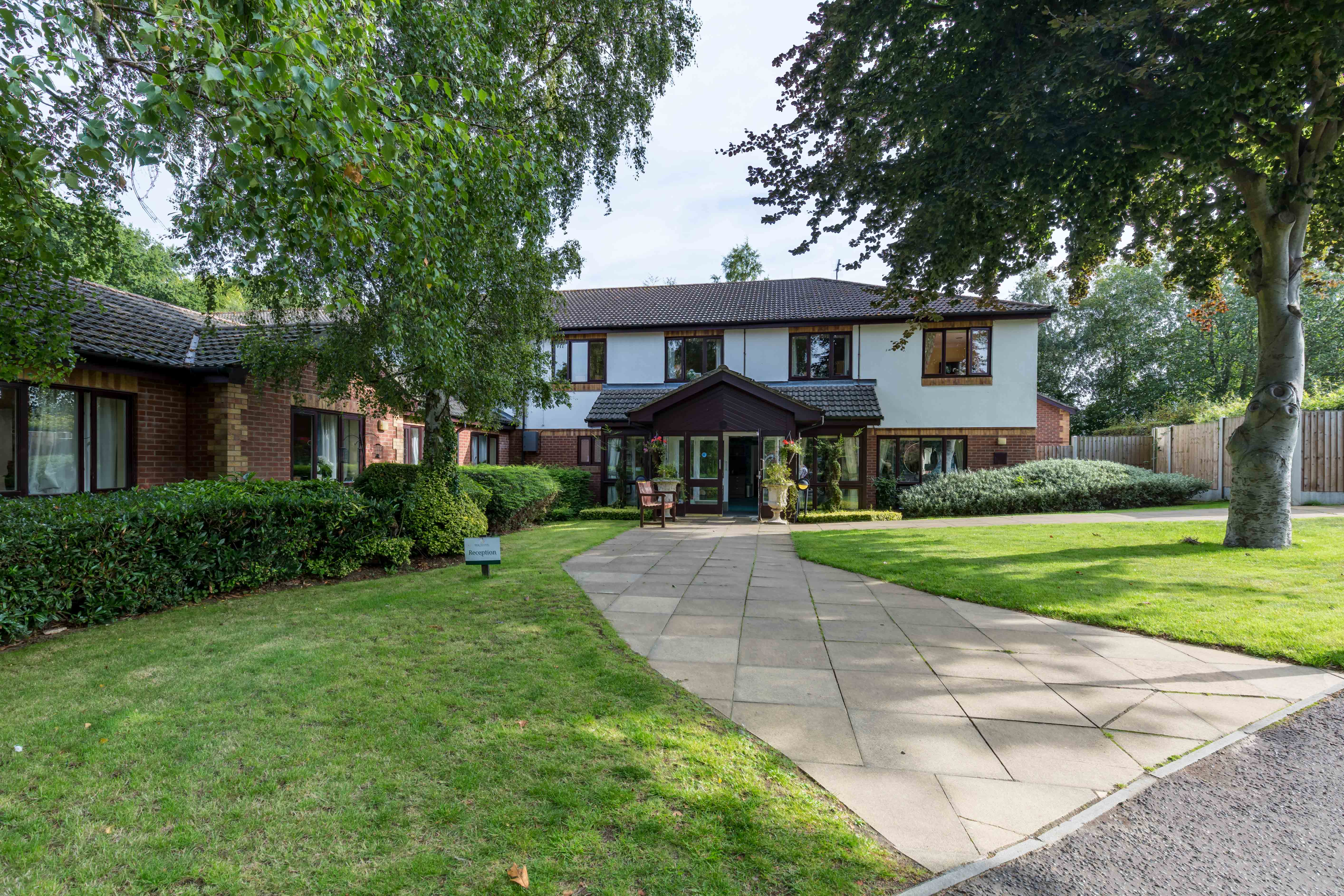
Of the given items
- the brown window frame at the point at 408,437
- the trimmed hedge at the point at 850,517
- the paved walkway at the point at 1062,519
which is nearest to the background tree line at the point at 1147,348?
the paved walkway at the point at 1062,519

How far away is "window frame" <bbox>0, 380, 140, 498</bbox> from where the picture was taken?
8.00 metres

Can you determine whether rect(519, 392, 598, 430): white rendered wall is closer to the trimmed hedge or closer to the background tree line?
the trimmed hedge

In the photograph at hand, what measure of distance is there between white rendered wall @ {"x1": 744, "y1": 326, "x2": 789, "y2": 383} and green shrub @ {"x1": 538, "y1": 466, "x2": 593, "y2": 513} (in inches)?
253

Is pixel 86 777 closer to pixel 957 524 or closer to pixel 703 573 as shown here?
pixel 703 573

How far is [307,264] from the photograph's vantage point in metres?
7.61

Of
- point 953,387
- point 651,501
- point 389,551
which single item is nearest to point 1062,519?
point 953,387

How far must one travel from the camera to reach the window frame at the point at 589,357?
64.3ft

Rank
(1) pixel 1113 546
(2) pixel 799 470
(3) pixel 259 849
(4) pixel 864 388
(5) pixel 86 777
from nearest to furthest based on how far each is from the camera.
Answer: (3) pixel 259 849 < (5) pixel 86 777 < (1) pixel 1113 546 < (2) pixel 799 470 < (4) pixel 864 388

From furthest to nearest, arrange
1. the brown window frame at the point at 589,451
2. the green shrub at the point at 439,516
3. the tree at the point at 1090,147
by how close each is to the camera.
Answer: the brown window frame at the point at 589,451 → the green shrub at the point at 439,516 → the tree at the point at 1090,147

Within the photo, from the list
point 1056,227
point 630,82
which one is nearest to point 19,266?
point 630,82

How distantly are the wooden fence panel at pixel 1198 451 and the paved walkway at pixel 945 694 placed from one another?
1634 cm

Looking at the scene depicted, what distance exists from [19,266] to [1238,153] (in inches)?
662

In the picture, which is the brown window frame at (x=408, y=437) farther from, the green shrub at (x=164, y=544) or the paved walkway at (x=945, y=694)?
the paved walkway at (x=945, y=694)

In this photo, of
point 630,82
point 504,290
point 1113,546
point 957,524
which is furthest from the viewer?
point 957,524
